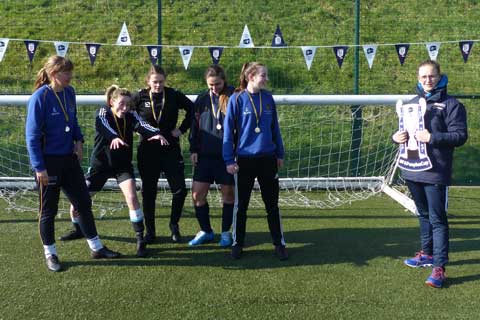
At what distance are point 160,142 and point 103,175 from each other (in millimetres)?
646

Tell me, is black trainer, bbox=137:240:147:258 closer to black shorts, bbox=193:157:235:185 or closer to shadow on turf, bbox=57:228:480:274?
shadow on turf, bbox=57:228:480:274

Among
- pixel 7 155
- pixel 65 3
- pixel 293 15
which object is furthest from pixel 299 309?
pixel 65 3

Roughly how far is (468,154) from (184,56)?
495cm

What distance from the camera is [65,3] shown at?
13.1 metres

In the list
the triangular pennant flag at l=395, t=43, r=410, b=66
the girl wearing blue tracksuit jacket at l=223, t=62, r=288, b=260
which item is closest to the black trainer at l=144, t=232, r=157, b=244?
the girl wearing blue tracksuit jacket at l=223, t=62, r=288, b=260

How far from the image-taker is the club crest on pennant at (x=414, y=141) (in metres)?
3.85

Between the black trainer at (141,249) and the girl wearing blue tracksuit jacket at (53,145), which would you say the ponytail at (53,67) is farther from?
the black trainer at (141,249)

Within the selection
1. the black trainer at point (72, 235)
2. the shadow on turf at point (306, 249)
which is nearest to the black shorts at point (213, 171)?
the shadow on turf at point (306, 249)

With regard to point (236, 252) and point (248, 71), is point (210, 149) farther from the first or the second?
point (236, 252)

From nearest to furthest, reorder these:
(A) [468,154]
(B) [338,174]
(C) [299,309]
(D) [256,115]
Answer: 1. (C) [299,309]
2. (D) [256,115]
3. (B) [338,174]
4. (A) [468,154]

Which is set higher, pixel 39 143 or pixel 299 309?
pixel 39 143

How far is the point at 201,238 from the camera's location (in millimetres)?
4828

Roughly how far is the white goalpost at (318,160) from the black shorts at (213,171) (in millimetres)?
1698

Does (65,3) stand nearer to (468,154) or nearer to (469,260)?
(468,154)
